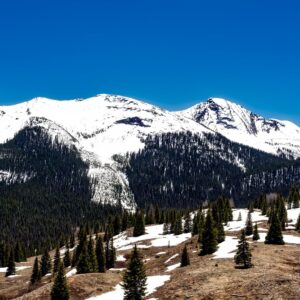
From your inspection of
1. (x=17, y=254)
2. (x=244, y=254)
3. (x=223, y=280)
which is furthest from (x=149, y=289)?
(x=17, y=254)

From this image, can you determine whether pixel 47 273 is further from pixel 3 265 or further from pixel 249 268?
pixel 249 268

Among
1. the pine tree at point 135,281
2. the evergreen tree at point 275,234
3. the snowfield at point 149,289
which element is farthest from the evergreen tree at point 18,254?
the pine tree at point 135,281

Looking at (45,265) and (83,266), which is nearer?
(83,266)

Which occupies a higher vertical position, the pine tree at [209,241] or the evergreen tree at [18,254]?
the pine tree at [209,241]

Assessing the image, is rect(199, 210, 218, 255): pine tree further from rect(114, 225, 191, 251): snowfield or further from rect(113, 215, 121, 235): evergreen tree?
rect(113, 215, 121, 235): evergreen tree

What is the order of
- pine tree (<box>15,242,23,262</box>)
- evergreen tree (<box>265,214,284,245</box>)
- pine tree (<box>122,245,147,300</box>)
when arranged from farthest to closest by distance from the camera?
pine tree (<box>15,242,23,262</box>) < evergreen tree (<box>265,214,284,245</box>) < pine tree (<box>122,245,147,300</box>)

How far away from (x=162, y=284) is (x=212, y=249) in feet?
79.1

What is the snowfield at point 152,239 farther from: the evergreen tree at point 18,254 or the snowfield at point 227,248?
the evergreen tree at point 18,254

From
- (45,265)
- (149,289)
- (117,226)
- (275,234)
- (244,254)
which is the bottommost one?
(149,289)

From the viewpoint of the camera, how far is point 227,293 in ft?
205

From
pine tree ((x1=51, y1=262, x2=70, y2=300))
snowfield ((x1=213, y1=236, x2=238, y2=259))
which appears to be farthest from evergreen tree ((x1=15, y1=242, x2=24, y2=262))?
pine tree ((x1=51, y1=262, x2=70, y2=300))

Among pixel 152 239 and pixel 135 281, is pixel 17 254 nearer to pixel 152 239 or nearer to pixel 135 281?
pixel 152 239

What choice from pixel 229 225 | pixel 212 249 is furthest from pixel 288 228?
pixel 212 249

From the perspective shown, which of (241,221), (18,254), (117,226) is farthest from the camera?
(117,226)
